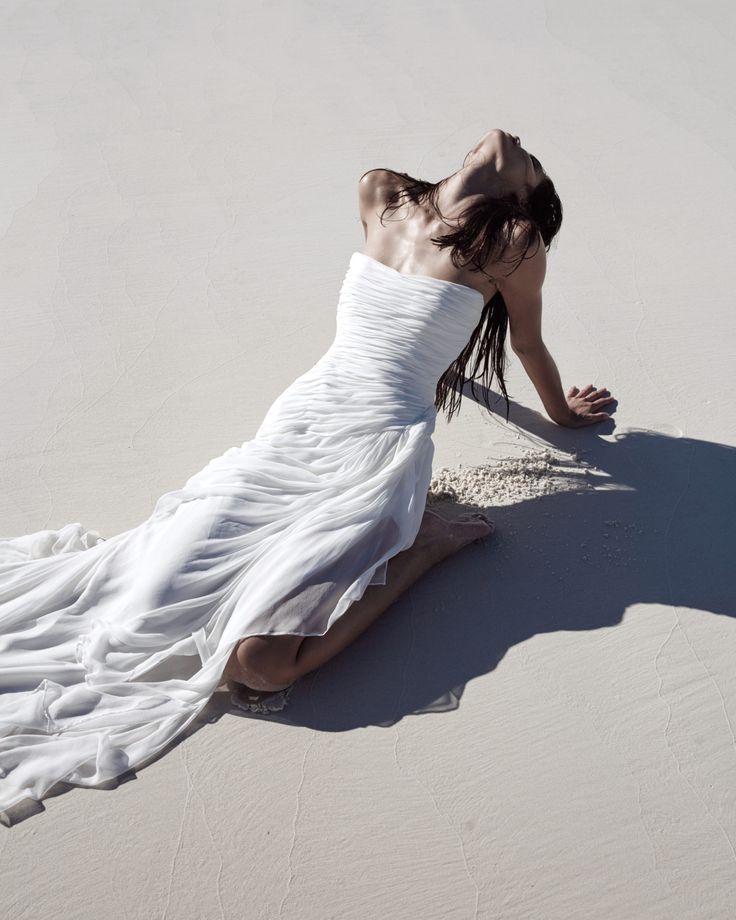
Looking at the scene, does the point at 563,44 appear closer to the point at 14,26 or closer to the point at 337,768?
the point at 14,26

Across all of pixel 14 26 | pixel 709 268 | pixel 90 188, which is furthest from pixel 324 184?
pixel 14 26

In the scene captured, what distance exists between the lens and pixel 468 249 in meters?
3.01

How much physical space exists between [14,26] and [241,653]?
533cm

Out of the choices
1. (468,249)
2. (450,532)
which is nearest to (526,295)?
(468,249)

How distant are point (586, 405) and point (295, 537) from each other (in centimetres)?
137

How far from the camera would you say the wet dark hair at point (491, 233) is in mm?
2988

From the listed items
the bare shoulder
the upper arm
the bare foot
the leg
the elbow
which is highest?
the bare shoulder

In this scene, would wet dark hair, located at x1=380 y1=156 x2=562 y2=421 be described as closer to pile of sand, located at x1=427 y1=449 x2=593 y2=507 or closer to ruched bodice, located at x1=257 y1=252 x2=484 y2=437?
ruched bodice, located at x1=257 y1=252 x2=484 y2=437

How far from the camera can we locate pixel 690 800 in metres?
2.41

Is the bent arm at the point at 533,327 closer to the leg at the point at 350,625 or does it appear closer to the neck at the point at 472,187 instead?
the neck at the point at 472,187

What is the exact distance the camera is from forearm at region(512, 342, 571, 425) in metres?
3.32

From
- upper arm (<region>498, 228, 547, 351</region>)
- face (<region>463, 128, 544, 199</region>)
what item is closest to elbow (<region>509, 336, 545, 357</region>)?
upper arm (<region>498, 228, 547, 351</region>)

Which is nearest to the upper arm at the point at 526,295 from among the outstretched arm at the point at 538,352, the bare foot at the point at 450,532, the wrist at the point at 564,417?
the outstretched arm at the point at 538,352

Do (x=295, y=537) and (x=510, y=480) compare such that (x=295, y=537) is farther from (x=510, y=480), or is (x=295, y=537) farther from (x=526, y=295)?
(x=526, y=295)
